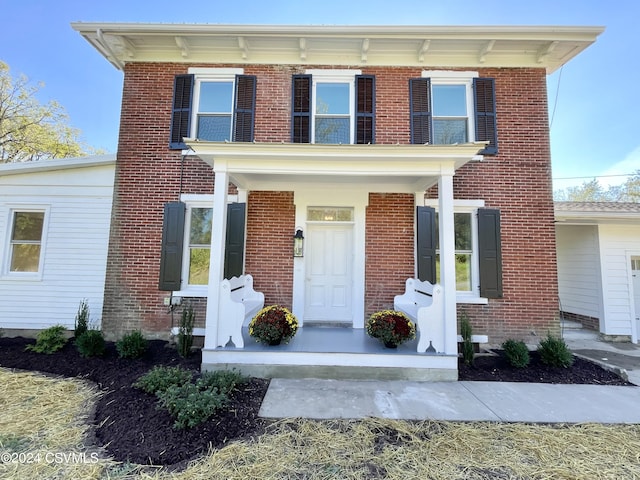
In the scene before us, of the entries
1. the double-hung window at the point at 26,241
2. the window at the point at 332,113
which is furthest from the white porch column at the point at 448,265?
the double-hung window at the point at 26,241

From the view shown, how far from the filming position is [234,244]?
5668 mm

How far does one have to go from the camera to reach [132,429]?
10.1ft

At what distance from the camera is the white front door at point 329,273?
6.15 metres

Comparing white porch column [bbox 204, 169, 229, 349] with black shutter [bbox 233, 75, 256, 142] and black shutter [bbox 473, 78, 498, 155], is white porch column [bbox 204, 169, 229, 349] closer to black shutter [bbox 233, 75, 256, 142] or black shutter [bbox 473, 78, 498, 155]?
black shutter [bbox 233, 75, 256, 142]

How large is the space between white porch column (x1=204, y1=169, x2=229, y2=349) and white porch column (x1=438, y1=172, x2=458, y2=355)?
3330 millimetres

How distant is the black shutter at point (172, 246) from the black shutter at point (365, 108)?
396 centimetres

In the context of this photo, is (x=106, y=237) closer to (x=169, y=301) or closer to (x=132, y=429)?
(x=169, y=301)

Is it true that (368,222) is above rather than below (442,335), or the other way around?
above

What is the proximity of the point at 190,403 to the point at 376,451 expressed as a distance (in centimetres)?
194

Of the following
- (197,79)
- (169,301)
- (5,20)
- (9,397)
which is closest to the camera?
(9,397)

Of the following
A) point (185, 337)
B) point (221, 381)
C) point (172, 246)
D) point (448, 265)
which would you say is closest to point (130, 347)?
point (185, 337)

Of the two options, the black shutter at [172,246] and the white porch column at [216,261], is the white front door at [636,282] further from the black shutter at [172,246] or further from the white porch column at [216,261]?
the black shutter at [172,246]

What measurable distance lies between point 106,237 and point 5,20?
14930mm

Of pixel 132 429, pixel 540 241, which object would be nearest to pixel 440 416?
pixel 132 429
